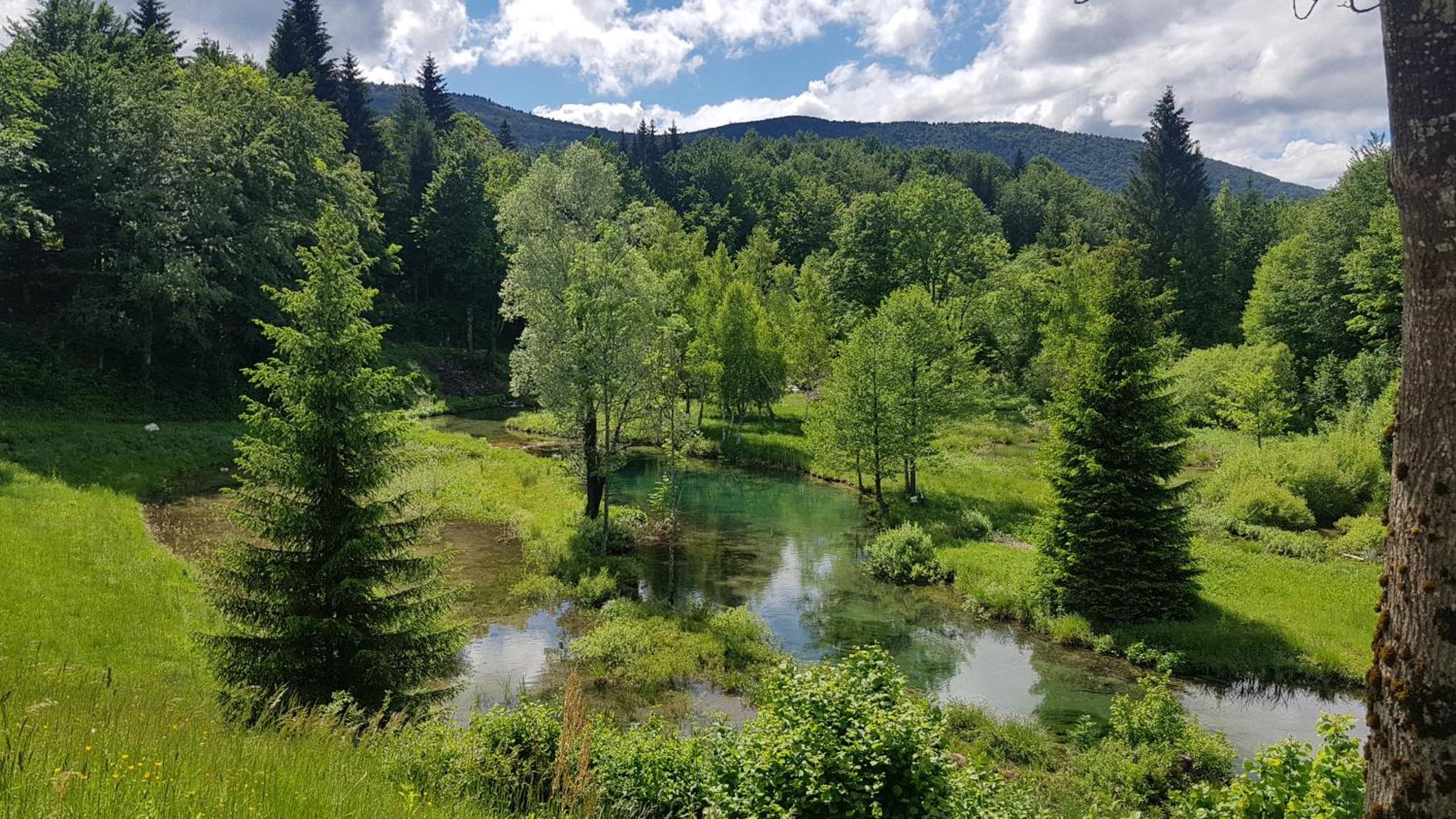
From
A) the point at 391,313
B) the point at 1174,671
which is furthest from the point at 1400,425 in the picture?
the point at 391,313

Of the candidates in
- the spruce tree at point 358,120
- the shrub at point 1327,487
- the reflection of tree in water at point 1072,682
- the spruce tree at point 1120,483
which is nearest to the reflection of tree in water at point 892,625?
the reflection of tree in water at point 1072,682

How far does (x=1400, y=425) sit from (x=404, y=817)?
707cm

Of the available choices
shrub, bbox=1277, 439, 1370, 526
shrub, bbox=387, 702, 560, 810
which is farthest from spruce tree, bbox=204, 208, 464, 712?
shrub, bbox=1277, 439, 1370, 526

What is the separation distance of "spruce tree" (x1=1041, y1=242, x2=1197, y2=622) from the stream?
6.77 ft

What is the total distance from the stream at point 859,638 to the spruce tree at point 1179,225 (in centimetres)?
5171

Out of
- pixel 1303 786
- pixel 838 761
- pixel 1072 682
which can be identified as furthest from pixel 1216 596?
pixel 838 761

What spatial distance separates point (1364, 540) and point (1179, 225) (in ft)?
181

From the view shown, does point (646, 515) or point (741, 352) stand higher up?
point (741, 352)

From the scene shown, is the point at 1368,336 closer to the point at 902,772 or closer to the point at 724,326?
the point at 724,326

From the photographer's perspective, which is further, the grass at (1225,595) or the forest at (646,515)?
the grass at (1225,595)

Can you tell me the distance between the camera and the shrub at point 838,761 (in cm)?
757

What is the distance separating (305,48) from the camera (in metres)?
73.7

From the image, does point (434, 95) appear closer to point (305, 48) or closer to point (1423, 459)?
point (305, 48)

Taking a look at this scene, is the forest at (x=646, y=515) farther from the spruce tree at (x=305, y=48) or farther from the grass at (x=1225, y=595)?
the spruce tree at (x=305, y=48)
